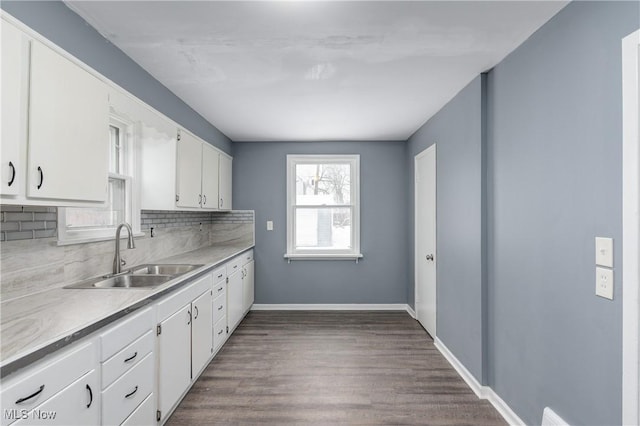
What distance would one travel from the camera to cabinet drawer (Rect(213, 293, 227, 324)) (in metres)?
A: 3.03

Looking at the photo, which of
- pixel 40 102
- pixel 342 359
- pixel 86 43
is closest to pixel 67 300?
pixel 40 102

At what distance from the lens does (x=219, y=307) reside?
10.3 ft

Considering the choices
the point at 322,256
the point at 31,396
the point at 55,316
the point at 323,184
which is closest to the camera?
the point at 31,396

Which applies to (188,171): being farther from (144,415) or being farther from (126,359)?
(144,415)

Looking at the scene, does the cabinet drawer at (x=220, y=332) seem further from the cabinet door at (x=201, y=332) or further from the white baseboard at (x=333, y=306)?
the white baseboard at (x=333, y=306)

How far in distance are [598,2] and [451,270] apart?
7.06 ft

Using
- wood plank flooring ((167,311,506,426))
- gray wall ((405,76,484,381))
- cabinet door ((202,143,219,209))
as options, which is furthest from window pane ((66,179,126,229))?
gray wall ((405,76,484,381))

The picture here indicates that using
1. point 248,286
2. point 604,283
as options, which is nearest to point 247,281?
point 248,286

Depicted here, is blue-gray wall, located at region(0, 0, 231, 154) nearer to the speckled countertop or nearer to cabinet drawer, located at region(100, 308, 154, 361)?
the speckled countertop

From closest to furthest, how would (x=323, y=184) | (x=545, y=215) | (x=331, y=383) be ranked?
(x=545, y=215), (x=331, y=383), (x=323, y=184)

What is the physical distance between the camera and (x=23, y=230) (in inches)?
68.8

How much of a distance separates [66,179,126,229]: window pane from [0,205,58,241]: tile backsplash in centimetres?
19

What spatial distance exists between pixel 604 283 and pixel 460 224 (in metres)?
1.44

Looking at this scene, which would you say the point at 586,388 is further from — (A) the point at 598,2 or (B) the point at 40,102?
(B) the point at 40,102
